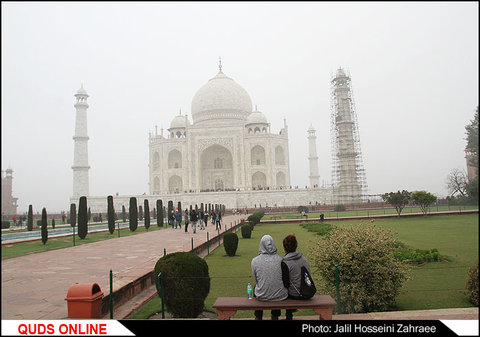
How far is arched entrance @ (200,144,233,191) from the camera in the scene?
3762 cm

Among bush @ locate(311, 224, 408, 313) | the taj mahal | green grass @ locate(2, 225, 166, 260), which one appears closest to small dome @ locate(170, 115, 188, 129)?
the taj mahal

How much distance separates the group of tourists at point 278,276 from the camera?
3.12 m

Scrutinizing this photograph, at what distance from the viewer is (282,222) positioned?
706 inches

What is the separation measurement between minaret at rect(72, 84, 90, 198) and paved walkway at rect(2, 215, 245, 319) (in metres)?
25.1

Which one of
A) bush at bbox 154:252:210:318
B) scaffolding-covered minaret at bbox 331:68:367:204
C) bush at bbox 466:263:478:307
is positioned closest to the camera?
bush at bbox 154:252:210:318

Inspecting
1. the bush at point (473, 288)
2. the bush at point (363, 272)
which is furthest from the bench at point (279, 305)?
the bush at point (473, 288)

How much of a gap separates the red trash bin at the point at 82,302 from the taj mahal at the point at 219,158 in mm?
26497

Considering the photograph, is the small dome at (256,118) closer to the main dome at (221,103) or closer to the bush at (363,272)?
the main dome at (221,103)

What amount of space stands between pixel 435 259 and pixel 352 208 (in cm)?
1986

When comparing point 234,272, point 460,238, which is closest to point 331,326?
point 234,272

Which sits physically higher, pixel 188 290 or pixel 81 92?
pixel 81 92

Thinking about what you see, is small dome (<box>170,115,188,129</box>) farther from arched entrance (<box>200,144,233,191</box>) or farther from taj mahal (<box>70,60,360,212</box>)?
arched entrance (<box>200,144,233,191</box>)

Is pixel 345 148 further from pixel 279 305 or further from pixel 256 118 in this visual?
pixel 279 305

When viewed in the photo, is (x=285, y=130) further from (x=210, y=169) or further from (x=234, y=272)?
(x=234, y=272)
